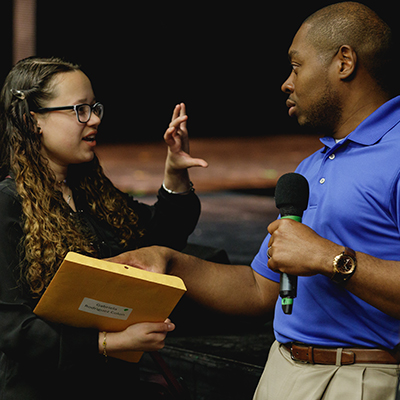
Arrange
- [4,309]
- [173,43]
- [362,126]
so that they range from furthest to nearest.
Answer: [173,43]
[4,309]
[362,126]

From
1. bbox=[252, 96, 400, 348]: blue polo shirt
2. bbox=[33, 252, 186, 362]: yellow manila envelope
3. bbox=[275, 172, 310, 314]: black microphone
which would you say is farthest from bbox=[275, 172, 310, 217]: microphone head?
bbox=[33, 252, 186, 362]: yellow manila envelope

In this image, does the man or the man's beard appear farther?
the man's beard

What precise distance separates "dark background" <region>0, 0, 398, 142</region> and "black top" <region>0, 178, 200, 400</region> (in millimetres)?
3289

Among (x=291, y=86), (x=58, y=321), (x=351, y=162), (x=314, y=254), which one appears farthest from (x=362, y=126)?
(x=58, y=321)

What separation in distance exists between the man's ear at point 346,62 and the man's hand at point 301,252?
529 millimetres

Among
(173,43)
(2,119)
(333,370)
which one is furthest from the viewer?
(173,43)

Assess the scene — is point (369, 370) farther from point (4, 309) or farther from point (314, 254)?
point (4, 309)

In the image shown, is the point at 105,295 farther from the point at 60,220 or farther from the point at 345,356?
the point at 345,356

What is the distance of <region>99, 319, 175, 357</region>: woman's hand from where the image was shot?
1.60 metres

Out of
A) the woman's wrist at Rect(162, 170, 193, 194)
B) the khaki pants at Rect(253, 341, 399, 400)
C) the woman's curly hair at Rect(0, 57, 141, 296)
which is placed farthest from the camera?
the woman's wrist at Rect(162, 170, 193, 194)

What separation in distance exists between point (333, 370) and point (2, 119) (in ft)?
4.69

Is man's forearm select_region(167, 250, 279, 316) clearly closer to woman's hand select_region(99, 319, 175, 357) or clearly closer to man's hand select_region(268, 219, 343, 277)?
woman's hand select_region(99, 319, 175, 357)

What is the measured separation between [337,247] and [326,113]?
504 mm

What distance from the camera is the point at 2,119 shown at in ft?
6.45
